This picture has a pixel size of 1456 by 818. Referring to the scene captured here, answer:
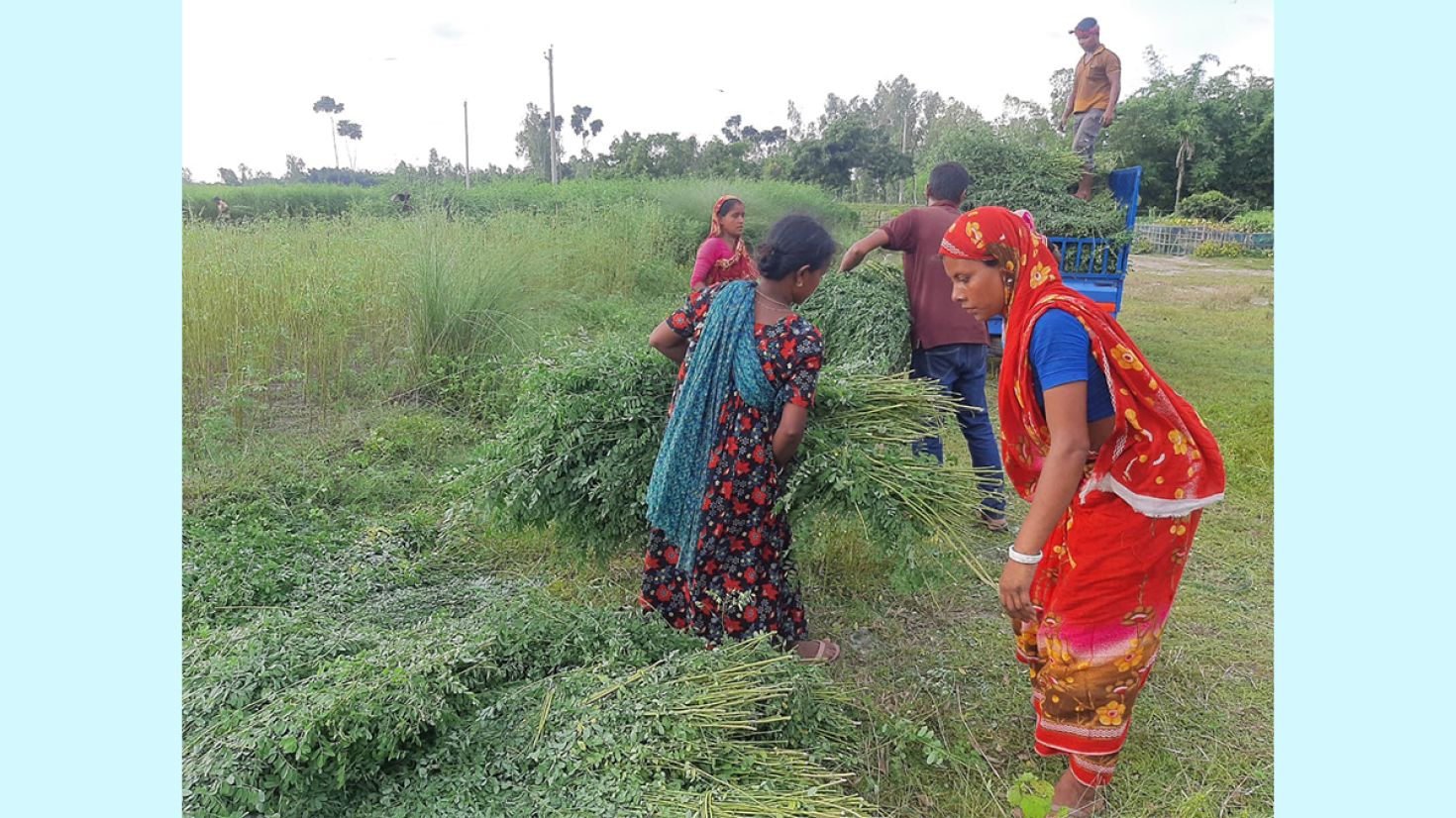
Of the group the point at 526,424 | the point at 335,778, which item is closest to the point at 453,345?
the point at 526,424

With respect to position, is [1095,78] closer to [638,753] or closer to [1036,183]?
[1036,183]

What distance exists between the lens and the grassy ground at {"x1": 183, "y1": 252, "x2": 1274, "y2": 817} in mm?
2457

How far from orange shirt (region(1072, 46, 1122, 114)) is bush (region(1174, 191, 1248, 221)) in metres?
21.9

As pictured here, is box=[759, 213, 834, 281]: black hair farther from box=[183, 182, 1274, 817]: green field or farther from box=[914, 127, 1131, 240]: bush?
box=[914, 127, 1131, 240]: bush

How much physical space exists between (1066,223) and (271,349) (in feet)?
19.2

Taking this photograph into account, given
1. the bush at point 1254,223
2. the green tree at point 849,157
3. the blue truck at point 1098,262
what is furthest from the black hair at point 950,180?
the bush at point 1254,223

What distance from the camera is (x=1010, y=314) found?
201cm

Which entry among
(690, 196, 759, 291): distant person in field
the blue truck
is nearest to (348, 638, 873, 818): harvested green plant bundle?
(690, 196, 759, 291): distant person in field

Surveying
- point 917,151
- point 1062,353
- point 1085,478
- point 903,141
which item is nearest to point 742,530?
point 1085,478

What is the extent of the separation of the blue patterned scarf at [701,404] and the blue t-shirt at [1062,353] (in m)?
0.81

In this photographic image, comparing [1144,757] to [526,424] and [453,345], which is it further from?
[453,345]

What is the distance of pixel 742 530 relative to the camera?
259 centimetres

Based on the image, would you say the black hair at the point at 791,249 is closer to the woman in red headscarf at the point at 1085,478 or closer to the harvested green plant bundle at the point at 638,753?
the woman in red headscarf at the point at 1085,478

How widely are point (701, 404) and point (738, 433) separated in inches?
5.7
